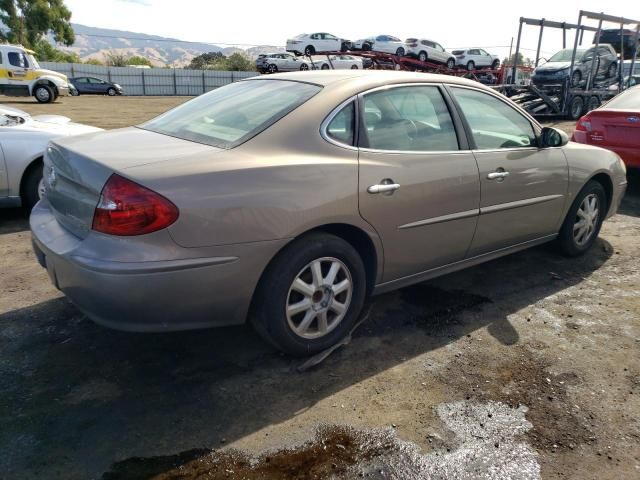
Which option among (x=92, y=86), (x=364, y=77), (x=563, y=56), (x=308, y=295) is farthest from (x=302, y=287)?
(x=92, y=86)

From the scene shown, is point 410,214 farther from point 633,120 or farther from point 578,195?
point 633,120

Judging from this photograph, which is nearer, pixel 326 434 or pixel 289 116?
pixel 326 434

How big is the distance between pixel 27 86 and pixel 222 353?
78.7ft

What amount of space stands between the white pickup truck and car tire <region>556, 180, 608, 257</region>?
78.4ft

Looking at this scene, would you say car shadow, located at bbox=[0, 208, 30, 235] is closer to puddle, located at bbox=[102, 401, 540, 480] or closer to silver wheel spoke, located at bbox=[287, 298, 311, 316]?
silver wheel spoke, located at bbox=[287, 298, 311, 316]

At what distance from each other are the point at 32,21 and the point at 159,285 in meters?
49.9

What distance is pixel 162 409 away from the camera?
2.54 metres

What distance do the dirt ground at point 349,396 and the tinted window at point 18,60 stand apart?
2226 centimetres

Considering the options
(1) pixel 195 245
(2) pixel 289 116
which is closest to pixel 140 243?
(1) pixel 195 245

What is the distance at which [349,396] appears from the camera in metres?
2.68

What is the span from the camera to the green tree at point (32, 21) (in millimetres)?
42125

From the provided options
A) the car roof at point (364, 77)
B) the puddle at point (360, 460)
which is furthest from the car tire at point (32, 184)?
the puddle at point (360, 460)

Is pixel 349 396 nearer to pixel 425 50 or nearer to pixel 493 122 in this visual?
pixel 493 122

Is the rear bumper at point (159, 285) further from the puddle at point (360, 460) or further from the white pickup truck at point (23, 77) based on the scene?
the white pickup truck at point (23, 77)
